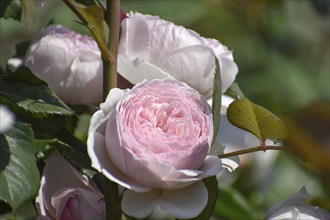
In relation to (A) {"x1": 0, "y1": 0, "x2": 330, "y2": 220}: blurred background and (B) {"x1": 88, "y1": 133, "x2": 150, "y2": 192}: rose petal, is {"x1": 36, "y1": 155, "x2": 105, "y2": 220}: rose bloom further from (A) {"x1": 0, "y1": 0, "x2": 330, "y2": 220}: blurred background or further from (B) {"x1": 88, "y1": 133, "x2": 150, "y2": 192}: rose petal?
(A) {"x1": 0, "y1": 0, "x2": 330, "y2": 220}: blurred background

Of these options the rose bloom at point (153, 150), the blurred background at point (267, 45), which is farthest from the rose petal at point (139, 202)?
the blurred background at point (267, 45)

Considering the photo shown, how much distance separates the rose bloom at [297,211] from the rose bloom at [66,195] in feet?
0.54

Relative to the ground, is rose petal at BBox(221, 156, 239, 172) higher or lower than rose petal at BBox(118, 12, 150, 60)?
lower

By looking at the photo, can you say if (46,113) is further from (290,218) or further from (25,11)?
(290,218)

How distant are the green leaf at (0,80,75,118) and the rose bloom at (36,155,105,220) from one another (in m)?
0.07

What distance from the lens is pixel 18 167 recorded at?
2.71 feet

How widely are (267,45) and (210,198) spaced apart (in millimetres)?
1448

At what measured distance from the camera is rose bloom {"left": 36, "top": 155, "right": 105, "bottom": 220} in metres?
0.85

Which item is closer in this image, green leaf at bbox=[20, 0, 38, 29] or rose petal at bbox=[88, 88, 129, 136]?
rose petal at bbox=[88, 88, 129, 136]

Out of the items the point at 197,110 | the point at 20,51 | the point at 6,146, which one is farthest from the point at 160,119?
the point at 20,51

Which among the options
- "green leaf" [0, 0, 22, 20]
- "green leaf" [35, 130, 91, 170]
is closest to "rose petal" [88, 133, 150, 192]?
"green leaf" [35, 130, 91, 170]

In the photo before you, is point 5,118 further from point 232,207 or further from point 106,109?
point 232,207

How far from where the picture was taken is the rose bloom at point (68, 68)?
3.04 feet

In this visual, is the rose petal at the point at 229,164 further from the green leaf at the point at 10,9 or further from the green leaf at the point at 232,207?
the green leaf at the point at 232,207
